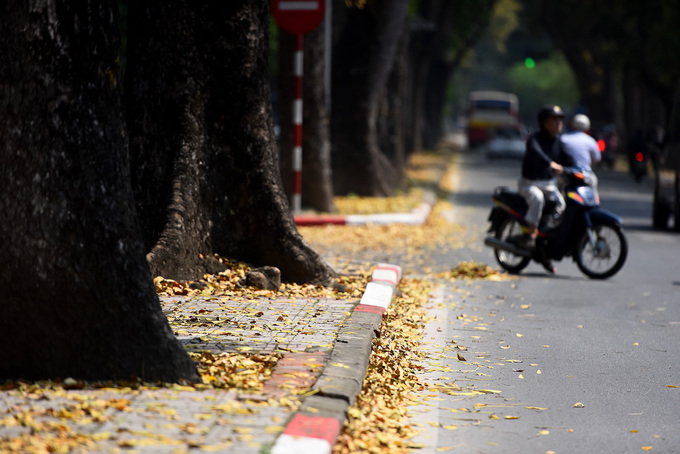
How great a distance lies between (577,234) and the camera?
427 inches

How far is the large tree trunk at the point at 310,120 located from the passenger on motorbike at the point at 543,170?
550cm

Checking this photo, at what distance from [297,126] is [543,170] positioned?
4.84 meters

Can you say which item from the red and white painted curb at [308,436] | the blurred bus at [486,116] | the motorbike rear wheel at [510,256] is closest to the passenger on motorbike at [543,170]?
the motorbike rear wheel at [510,256]

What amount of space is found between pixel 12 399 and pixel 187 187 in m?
3.65

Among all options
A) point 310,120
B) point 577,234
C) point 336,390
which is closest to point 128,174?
point 336,390

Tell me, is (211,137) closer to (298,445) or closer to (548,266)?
(548,266)

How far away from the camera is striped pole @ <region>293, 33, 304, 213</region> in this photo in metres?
14.4

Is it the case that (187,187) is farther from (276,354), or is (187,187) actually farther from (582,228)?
(582,228)

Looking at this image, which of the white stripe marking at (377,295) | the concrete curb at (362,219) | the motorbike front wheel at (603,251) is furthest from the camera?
the concrete curb at (362,219)

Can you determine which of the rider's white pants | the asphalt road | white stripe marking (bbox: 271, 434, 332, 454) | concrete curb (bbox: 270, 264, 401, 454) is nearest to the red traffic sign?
the rider's white pants

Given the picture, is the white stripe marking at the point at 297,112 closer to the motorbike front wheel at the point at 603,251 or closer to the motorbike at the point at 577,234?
the motorbike at the point at 577,234

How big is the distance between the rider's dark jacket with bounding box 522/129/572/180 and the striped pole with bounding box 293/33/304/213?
14.3 ft

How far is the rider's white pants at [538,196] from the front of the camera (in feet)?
35.4

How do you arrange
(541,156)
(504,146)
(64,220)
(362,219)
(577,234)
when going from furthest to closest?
(504,146), (362,219), (577,234), (541,156), (64,220)
